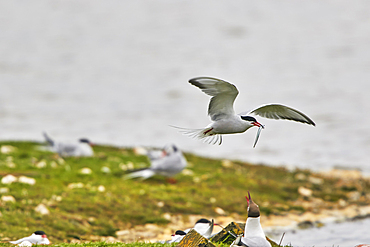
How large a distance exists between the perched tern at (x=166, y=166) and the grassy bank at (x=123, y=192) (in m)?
0.33

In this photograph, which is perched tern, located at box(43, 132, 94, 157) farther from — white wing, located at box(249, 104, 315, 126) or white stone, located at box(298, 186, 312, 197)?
white wing, located at box(249, 104, 315, 126)

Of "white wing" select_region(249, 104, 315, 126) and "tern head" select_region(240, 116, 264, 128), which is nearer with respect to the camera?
"tern head" select_region(240, 116, 264, 128)

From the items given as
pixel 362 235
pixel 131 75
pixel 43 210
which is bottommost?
pixel 43 210

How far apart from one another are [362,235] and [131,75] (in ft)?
118

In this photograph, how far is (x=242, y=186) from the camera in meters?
15.1

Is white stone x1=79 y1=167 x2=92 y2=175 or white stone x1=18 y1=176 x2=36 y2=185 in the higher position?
white stone x1=79 y1=167 x2=92 y2=175

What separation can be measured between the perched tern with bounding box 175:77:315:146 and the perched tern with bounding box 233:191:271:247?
1.08 meters

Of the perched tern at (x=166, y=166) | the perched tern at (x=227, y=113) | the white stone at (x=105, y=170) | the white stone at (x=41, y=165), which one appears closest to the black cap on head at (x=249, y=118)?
the perched tern at (x=227, y=113)

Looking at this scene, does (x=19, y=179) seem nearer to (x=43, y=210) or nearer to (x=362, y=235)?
(x=43, y=210)

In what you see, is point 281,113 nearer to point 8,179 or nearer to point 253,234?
point 253,234

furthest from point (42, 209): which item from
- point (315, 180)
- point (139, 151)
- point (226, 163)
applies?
point (315, 180)

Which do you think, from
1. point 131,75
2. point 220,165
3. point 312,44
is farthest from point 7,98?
point 312,44

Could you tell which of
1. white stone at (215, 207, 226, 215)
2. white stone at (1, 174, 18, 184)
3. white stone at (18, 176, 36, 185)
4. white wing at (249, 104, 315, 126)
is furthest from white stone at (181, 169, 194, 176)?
white wing at (249, 104, 315, 126)

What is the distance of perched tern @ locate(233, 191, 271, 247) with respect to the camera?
670 centimetres
